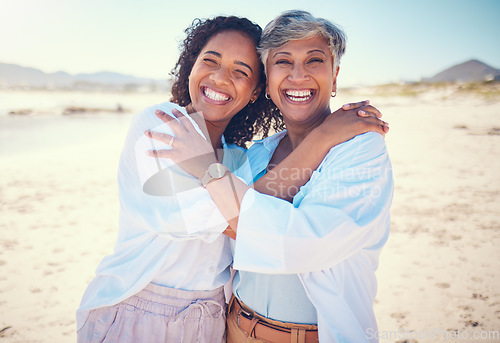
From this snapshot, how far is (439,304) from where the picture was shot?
3.99 metres

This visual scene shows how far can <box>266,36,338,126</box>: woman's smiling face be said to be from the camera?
2.24 m

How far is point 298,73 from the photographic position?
226cm

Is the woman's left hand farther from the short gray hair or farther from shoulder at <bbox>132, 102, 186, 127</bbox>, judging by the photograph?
the short gray hair

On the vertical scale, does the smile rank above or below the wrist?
above

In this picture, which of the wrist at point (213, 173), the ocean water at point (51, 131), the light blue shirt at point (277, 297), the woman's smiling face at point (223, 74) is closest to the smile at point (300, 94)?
the woman's smiling face at point (223, 74)

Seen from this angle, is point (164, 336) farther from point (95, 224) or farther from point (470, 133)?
point (470, 133)

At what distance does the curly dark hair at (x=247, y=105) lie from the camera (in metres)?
2.55

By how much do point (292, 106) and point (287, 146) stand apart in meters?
0.44

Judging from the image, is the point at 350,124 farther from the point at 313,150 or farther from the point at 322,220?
the point at 322,220

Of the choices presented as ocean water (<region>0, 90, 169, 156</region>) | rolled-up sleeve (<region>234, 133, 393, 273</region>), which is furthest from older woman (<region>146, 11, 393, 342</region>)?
ocean water (<region>0, 90, 169, 156</region>)

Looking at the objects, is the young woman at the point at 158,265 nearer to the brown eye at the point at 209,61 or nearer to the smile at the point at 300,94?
the brown eye at the point at 209,61

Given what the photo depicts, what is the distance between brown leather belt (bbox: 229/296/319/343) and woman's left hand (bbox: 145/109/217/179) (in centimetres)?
90

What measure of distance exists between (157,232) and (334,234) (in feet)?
3.03

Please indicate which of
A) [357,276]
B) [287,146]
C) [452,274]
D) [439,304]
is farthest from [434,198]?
[357,276]
